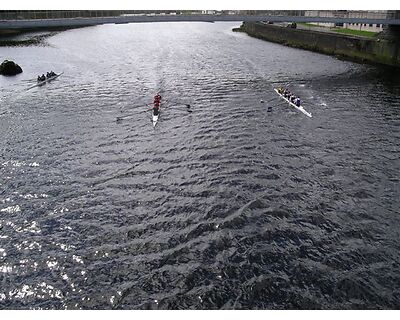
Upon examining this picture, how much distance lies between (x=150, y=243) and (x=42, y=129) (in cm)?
2531

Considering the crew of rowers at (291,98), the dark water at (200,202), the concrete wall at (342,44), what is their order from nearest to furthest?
the dark water at (200,202)
the crew of rowers at (291,98)
the concrete wall at (342,44)

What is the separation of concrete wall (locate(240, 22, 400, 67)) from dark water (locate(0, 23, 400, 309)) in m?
22.8

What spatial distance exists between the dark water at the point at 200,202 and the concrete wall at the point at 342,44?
2276 centimetres

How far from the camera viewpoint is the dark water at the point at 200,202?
1991 centimetres

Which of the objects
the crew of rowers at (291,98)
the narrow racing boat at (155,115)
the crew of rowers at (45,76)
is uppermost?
the crew of rowers at (45,76)

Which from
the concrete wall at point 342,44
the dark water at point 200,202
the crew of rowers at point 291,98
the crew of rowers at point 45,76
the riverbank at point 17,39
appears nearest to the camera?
the dark water at point 200,202

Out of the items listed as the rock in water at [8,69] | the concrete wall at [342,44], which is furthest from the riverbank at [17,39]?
the concrete wall at [342,44]

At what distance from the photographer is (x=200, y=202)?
27328 mm

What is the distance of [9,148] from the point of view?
3684cm

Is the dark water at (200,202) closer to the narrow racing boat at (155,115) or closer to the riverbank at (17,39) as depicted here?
the narrow racing boat at (155,115)

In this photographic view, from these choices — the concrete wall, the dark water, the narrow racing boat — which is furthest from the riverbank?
the narrow racing boat

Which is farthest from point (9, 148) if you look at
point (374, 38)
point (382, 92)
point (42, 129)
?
point (374, 38)

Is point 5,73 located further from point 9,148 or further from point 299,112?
point 299,112

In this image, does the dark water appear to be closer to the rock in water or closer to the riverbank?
the rock in water
